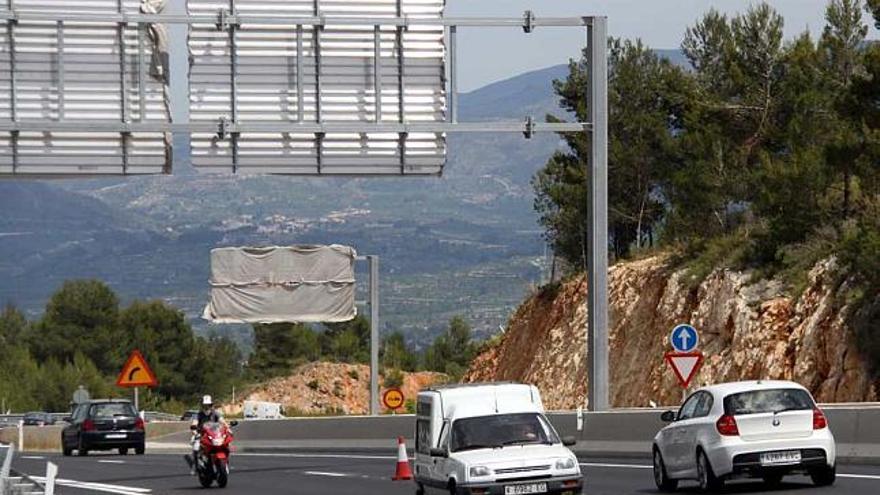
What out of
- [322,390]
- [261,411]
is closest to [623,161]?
[261,411]

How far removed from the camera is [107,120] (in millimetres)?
36219

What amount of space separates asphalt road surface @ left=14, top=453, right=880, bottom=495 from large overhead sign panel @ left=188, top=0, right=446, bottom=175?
577 centimetres

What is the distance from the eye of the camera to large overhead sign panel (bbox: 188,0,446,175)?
36344 mm

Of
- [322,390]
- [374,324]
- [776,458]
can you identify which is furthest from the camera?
[322,390]

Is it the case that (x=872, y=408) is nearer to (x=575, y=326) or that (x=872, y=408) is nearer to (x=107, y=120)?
(x=107, y=120)

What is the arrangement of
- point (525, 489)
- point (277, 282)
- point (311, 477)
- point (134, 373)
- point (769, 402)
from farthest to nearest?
1. point (277, 282)
2. point (134, 373)
3. point (311, 477)
4. point (769, 402)
5. point (525, 489)

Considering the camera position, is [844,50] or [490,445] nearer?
[490,445]

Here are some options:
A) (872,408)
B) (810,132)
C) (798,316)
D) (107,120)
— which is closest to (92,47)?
(107,120)

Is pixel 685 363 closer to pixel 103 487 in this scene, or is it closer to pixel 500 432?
pixel 103 487

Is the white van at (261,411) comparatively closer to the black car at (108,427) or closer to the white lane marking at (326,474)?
the black car at (108,427)

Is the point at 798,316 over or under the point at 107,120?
under

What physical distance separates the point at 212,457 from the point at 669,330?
98.1 ft

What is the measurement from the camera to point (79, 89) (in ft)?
118

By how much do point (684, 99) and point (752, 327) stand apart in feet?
47.6
